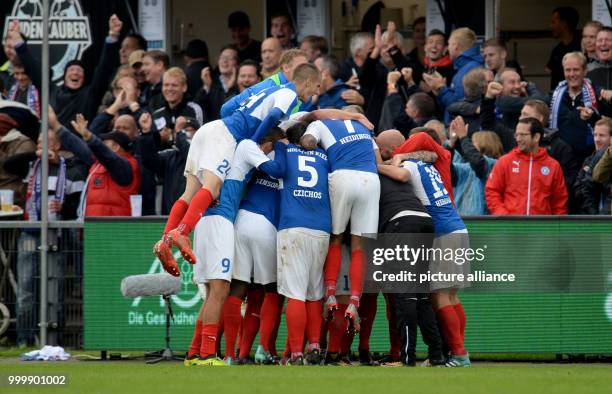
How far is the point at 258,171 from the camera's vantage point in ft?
42.7

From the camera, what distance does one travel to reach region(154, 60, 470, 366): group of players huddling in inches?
495

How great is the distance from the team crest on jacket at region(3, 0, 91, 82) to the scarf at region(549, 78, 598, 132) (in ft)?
22.9

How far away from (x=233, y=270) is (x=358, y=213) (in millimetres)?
1264

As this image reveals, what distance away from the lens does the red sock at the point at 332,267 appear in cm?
1268

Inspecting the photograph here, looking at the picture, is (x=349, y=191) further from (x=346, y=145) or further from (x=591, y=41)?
(x=591, y=41)

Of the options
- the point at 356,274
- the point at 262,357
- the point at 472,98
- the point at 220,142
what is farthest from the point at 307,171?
the point at 472,98

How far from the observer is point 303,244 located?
41.4 ft

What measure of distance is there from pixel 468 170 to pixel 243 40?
4725 mm

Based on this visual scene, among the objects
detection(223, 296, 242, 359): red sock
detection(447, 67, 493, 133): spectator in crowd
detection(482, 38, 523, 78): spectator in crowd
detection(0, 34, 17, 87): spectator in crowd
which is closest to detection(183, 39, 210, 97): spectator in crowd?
detection(0, 34, 17, 87): spectator in crowd

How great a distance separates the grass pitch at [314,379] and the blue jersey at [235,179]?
1.45 meters

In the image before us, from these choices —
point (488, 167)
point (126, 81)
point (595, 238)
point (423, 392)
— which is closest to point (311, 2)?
point (126, 81)

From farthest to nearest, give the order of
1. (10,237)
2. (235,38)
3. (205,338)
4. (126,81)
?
(235,38), (126,81), (10,237), (205,338)

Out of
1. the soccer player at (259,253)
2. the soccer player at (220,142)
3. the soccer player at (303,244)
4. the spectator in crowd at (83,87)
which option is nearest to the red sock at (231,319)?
the soccer player at (259,253)

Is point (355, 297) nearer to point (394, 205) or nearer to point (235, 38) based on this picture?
point (394, 205)
